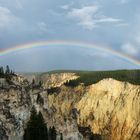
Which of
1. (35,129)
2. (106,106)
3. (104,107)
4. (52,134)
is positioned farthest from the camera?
(104,107)

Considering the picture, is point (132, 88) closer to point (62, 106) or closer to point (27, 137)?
point (62, 106)

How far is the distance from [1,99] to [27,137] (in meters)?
7.01

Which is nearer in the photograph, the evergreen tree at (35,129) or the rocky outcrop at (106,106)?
the evergreen tree at (35,129)

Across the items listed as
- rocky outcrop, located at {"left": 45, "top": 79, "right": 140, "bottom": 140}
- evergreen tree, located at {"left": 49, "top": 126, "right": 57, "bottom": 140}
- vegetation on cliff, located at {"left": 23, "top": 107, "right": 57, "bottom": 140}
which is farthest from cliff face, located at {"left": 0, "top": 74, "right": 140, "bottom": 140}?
vegetation on cliff, located at {"left": 23, "top": 107, "right": 57, "bottom": 140}

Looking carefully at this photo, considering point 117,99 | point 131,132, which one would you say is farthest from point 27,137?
point 117,99

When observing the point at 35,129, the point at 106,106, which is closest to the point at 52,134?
the point at 35,129

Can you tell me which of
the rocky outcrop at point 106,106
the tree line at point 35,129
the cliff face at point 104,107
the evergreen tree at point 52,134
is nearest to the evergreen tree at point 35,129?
the tree line at point 35,129

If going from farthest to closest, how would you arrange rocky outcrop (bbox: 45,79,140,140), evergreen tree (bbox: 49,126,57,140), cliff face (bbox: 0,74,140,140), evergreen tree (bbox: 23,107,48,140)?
rocky outcrop (bbox: 45,79,140,140) < cliff face (bbox: 0,74,140,140) < evergreen tree (bbox: 49,126,57,140) < evergreen tree (bbox: 23,107,48,140)

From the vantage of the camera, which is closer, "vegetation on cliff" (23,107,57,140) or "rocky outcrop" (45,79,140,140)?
"vegetation on cliff" (23,107,57,140)

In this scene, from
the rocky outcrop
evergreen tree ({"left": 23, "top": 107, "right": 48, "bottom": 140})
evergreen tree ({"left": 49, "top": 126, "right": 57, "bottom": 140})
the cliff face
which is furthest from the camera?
the rocky outcrop

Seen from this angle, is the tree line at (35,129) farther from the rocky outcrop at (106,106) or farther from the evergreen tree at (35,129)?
the rocky outcrop at (106,106)

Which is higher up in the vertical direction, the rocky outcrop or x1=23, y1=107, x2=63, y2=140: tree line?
x1=23, y1=107, x2=63, y2=140: tree line

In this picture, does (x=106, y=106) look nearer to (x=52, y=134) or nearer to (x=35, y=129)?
(x=52, y=134)

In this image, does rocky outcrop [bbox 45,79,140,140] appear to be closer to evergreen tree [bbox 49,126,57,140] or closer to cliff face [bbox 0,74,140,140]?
cliff face [bbox 0,74,140,140]
